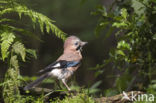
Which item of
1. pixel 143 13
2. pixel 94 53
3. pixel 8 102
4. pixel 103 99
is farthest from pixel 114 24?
pixel 94 53

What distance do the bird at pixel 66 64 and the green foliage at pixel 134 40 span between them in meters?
0.79

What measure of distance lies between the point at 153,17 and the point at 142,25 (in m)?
0.29

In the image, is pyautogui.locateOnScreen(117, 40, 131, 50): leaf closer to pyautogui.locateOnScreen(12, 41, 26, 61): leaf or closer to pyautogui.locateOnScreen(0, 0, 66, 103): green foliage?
pyautogui.locateOnScreen(0, 0, 66, 103): green foliage

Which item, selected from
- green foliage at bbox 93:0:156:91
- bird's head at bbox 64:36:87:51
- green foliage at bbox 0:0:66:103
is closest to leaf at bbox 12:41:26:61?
green foliage at bbox 0:0:66:103

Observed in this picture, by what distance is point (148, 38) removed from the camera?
5.93 meters

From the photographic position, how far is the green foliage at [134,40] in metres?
5.56

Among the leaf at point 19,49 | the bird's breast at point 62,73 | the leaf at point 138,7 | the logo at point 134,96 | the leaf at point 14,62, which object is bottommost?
the logo at point 134,96

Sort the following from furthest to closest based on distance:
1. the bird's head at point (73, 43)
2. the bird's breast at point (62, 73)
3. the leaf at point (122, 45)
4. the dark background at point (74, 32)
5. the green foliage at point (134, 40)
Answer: the dark background at point (74, 32), the bird's head at point (73, 43), the bird's breast at point (62, 73), the leaf at point (122, 45), the green foliage at point (134, 40)

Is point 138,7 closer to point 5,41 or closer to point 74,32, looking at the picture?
point 5,41

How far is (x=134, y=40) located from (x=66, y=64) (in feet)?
4.46

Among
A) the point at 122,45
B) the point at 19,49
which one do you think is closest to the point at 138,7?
the point at 122,45

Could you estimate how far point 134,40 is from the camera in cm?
596

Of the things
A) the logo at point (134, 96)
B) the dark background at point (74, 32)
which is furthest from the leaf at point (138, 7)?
the dark background at point (74, 32)

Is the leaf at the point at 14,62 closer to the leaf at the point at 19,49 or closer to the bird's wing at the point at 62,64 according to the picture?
the leaf at the point at 19,49
